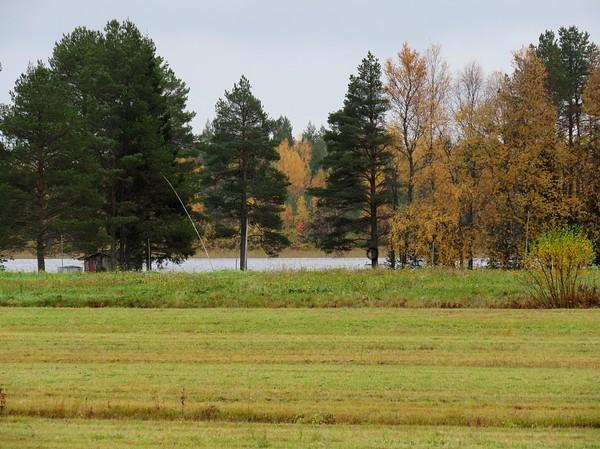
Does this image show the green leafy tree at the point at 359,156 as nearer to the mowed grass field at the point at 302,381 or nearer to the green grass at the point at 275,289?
the green grass at the point at 275,289

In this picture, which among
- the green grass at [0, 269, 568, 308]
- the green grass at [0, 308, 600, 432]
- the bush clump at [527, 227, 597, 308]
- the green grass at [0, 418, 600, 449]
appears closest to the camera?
the green grass at [0, 418, 600, 449]

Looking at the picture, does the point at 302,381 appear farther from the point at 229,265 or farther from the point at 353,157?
the point at 229,265

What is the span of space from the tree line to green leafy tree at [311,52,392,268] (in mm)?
111

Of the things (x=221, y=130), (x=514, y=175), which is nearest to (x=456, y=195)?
(x=514, y=175)

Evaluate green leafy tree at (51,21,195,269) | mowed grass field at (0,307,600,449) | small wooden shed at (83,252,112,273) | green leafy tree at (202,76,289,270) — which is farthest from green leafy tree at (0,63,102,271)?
mowed grass field at (0,307,600,449)

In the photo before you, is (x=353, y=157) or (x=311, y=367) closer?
(x=311, y=367)

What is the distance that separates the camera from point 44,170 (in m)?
41.5

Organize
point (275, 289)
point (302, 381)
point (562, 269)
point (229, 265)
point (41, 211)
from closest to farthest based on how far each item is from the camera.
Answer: point (302, 381), point (562, 269), point (275, 289), point (41, 211), point (229, 265)

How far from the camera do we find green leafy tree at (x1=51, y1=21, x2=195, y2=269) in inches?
1704

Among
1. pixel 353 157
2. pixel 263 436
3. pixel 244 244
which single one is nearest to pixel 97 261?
pixel 244 244

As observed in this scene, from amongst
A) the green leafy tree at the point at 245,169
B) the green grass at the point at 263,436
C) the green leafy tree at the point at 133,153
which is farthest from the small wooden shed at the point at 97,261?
the green grass at the point at 263,436

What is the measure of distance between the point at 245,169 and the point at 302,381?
40.6 m

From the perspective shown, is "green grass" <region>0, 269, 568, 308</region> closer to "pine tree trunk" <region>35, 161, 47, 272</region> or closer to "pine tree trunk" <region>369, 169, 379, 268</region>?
"pine tree trunk" <region>35, 161, 47, 272</region>

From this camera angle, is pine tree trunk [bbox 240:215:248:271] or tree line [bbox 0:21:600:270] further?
pine tree trunk [bbox 240:215:248:271]
